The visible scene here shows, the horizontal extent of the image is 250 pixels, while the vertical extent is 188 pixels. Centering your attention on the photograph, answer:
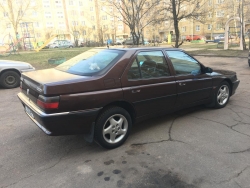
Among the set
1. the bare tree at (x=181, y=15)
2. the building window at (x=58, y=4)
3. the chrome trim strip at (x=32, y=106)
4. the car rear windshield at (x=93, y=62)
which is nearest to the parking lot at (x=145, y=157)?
the chrome trim strip at (x=32, y=106)

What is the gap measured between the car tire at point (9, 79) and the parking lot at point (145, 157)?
3827mm

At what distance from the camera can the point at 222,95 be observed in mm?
4836

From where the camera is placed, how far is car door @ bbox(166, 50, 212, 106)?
3.97 metres

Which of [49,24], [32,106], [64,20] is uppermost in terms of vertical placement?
[64,20]

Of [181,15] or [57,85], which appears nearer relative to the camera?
[57,85]

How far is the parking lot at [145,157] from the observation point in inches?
101

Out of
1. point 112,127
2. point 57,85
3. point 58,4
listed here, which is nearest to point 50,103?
point 57,85

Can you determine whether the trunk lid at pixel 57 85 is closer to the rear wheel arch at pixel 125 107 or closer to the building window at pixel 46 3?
the rear wheel arch at pixel 125 107

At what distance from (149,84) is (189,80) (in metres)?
0.98

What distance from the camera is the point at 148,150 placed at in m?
3.22

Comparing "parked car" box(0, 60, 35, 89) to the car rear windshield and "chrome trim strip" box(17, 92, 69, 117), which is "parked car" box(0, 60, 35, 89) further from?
the car rear windshield

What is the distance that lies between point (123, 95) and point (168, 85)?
3.16 feet

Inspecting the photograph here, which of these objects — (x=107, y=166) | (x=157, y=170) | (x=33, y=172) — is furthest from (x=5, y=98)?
(x=157, y=170)

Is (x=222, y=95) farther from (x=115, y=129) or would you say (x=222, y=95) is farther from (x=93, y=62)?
(x=93, y=62)
